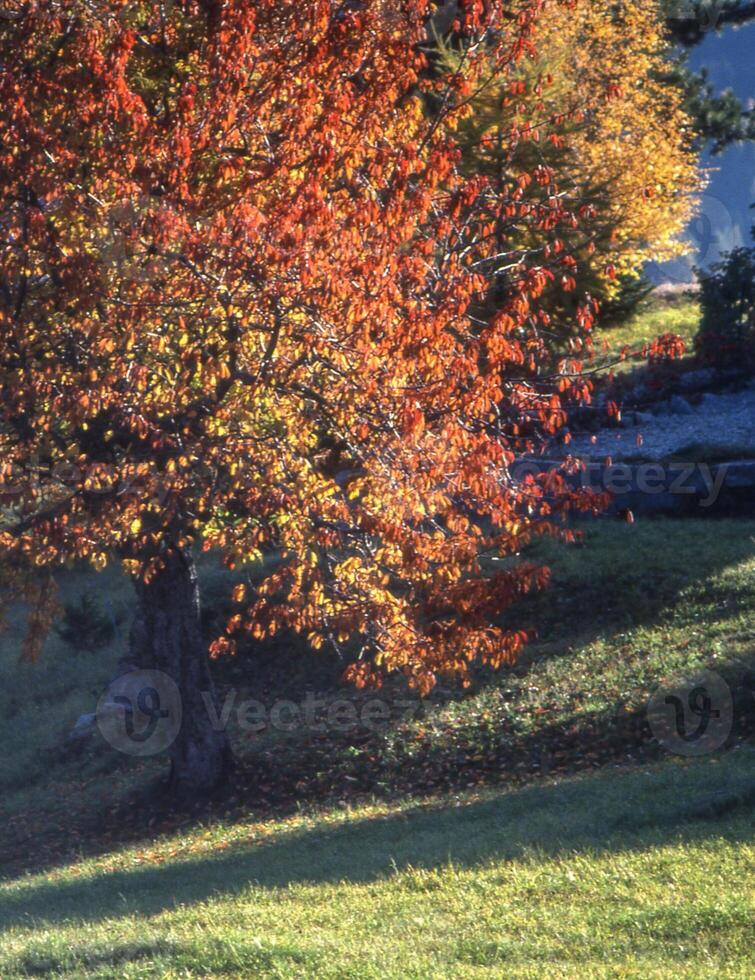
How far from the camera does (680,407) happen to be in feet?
68.4

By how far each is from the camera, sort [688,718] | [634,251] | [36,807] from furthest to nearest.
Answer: [634,251], [36,807], [688,718]

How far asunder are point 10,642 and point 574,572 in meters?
13.0

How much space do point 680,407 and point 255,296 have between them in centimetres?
1439

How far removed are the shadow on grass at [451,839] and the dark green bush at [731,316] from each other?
1369cm

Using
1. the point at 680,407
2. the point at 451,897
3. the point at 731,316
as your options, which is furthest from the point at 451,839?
the point at 731,316

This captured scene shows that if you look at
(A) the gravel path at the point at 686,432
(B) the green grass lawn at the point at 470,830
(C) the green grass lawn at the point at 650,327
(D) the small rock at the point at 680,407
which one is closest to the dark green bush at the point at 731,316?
(A) the gravel path at the point at 686,432

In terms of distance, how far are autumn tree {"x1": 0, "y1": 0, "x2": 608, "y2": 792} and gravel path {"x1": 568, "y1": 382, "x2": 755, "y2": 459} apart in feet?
29.9

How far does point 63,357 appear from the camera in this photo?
873 cm

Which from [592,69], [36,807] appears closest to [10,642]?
[36,807]

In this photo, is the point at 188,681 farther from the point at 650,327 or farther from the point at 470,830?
the point at 650,327

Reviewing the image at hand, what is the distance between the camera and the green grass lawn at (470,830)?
575cm

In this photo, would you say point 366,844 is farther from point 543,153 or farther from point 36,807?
point 543,153

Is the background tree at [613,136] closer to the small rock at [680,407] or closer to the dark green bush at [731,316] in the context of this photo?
the dark green bush at [731,316]

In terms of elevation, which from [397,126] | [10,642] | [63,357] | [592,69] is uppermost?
[592,69]
